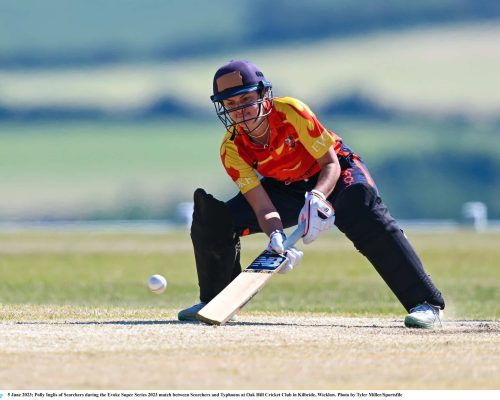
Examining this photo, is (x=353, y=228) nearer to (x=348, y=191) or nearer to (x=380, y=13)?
(x=348, y=191)

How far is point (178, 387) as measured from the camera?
6746mm

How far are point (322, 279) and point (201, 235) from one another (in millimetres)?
12386

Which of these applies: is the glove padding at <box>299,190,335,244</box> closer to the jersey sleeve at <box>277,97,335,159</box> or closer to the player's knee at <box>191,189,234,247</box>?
the jersey sleeve at <box>277,97,335,159</box>

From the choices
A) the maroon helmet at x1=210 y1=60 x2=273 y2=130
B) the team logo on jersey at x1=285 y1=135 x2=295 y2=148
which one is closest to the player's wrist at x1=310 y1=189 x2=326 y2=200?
the team logo on jersey at x1=285 y1=135 x2=295 y2=148

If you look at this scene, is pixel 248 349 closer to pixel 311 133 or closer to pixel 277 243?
pixel 277 243

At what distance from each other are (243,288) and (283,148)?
3.83ft

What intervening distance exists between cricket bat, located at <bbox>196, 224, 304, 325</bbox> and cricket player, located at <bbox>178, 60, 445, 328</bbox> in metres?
0.08

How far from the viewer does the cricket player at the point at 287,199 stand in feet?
31.4

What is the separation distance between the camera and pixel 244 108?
9555 millimetres

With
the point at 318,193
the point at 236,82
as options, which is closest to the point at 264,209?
the point at 318,193

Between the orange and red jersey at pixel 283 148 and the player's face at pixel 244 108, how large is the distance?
196 millimetres

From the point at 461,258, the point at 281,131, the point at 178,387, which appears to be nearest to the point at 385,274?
the point at 281,131

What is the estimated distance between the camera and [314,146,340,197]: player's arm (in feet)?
31.6

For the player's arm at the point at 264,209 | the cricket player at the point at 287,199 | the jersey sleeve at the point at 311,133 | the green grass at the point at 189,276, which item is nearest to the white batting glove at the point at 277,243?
the cricket player at the point at 287,199
